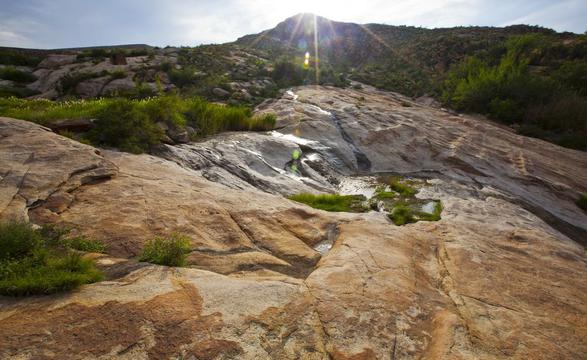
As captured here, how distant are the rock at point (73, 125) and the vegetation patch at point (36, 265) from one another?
4981mm

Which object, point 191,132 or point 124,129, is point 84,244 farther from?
point 191,132

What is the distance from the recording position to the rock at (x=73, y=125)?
7570mm

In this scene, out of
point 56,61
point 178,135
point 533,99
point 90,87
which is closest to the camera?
point 178,135

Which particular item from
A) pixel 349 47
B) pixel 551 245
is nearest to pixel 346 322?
pixel 551 245

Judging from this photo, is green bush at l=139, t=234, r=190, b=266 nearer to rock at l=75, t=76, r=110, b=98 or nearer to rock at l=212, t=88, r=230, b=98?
rock at l=212, t=88, r=230, b=98

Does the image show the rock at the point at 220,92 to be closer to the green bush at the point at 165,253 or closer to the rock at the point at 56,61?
the rock at the point at 56,61

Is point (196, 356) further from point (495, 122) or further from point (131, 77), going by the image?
point (495, 122)

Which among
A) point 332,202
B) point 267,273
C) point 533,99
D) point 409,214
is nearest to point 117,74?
point 332,202

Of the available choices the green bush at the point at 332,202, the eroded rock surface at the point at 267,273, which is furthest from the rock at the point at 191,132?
the green bush at the point at 332,202

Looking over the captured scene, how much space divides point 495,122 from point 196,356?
22921mm

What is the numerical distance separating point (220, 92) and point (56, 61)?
14.0m

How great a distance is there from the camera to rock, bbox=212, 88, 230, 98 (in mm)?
17578

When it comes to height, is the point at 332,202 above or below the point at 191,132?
below

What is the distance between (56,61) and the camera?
A: 23.0 m
